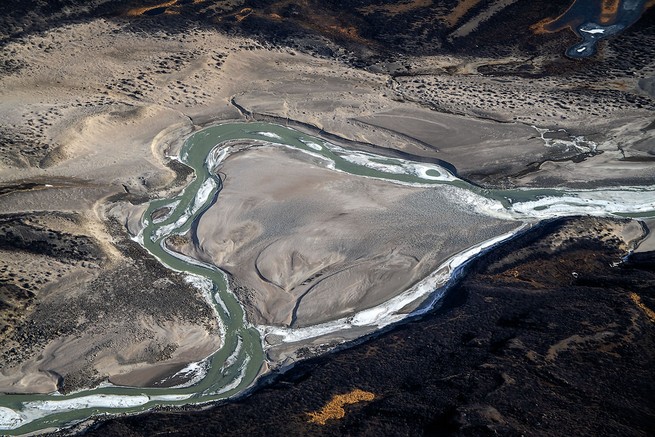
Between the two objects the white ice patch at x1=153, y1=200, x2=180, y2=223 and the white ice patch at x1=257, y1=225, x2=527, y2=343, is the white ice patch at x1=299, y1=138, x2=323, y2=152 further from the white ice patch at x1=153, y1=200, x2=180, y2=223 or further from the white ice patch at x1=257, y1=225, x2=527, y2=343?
the white ice patch at x1=257, y1=225, x2=527, y2=343

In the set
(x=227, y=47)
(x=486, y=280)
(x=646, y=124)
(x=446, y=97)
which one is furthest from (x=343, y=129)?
(x=646, y=124)

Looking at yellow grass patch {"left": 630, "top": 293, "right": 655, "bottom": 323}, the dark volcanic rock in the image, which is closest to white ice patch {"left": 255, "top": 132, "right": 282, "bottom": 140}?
the dark volcanic rock

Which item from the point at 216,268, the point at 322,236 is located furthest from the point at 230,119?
the point at 216,268

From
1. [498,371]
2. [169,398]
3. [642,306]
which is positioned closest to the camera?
[498,371]

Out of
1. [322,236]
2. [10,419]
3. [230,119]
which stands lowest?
→ [10,419]

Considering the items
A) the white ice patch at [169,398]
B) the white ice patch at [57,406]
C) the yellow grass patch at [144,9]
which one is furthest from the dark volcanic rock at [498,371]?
the yellow grass patch at [144,9]

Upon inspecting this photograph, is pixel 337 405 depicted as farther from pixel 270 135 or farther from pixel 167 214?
pixel 270 135

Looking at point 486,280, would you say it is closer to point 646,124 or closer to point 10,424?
point 646,124
